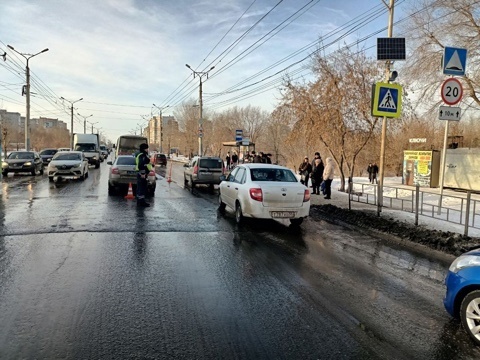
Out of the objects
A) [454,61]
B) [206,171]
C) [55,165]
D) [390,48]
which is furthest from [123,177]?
[454,61]

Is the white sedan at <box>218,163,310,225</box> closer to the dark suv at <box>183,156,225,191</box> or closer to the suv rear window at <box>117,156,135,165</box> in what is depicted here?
the suv rear window at <box>117,156,135,165</box>

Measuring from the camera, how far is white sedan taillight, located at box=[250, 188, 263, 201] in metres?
8.85

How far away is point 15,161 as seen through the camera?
2328 cm

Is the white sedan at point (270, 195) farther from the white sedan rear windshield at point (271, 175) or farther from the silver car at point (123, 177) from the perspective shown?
the silver car at point (123, 177)

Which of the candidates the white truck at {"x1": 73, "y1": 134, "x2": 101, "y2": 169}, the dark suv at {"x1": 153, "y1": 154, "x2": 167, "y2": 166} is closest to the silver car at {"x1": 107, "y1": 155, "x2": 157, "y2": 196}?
the white truck at {"x1": 73, "y1": 134, "x2": 101, "y2": 169}

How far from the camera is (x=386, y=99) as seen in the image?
10148mm

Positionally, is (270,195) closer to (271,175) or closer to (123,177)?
(271,175)

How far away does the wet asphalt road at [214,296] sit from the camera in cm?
344

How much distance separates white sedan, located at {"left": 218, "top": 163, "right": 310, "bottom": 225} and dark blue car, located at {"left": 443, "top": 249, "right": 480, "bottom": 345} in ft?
16.2

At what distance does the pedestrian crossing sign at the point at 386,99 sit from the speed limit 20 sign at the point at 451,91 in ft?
5.51

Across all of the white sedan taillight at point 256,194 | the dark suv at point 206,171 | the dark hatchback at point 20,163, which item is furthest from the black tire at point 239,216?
the dark hatchback at point 20,163

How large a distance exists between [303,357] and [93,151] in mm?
37519

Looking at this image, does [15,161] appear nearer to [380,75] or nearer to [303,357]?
[380,75]

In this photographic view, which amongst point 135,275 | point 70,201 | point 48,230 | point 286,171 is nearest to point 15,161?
point 70,201
